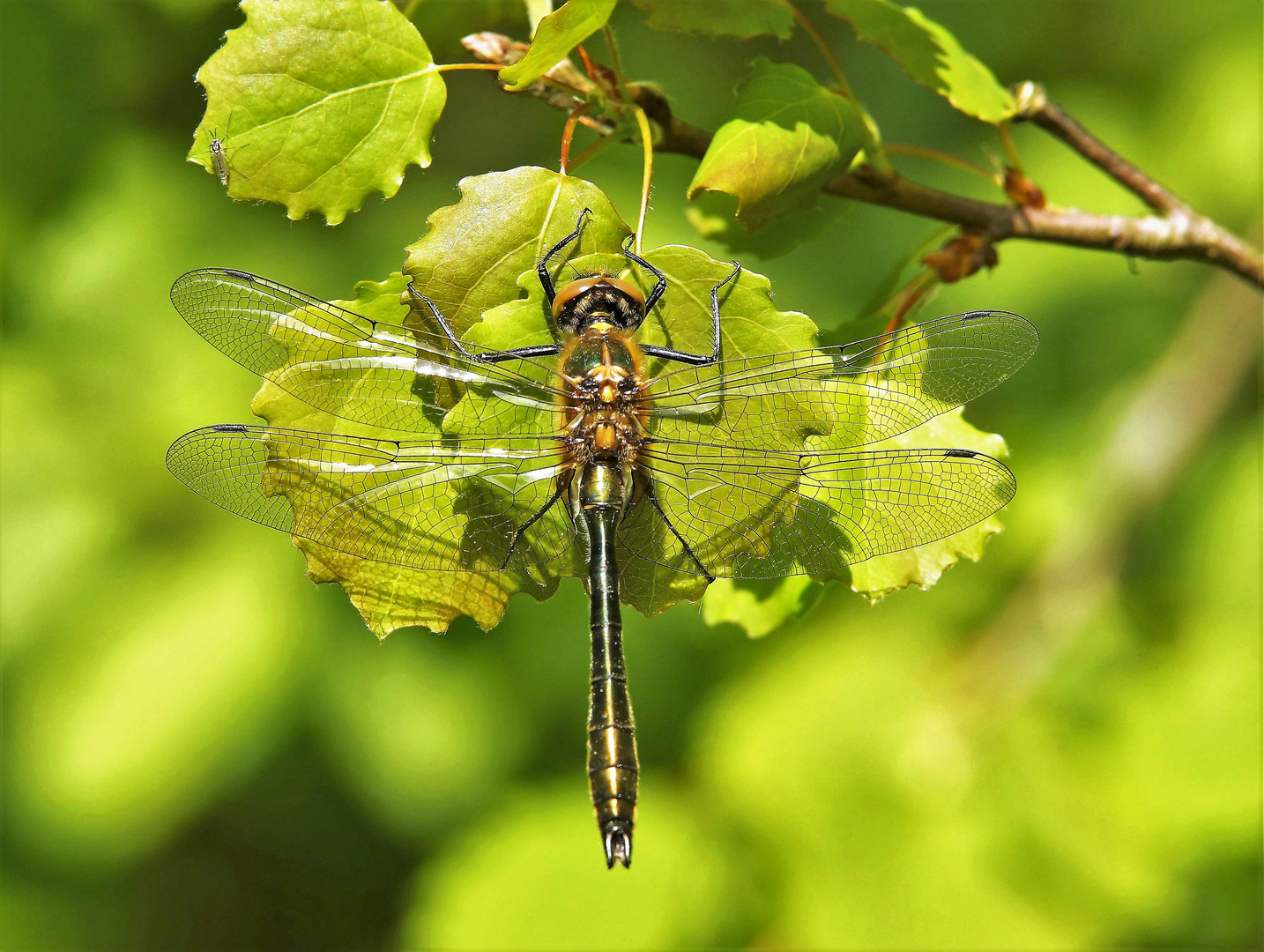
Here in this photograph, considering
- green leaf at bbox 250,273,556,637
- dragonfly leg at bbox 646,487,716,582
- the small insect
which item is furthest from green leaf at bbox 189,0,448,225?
dragonfly leg at bbox 646,487,716,582

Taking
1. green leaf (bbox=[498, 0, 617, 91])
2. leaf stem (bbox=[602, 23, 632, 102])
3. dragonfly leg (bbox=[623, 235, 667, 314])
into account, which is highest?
leaf stem (bbox=[602, 23, 632, 102])

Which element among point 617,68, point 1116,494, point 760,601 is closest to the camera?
point 617,68

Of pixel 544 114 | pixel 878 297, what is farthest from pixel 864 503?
pixel 544 114

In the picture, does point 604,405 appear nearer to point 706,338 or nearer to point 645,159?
point 706,338

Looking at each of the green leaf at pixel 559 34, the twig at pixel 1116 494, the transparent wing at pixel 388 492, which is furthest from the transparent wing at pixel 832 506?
the twig at pixel 1116 494

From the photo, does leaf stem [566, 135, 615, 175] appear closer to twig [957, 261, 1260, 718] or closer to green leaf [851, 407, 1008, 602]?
green leaf [851, 407, 1008, 602]

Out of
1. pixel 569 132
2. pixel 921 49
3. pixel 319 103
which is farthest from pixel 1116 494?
pixel 319 103
